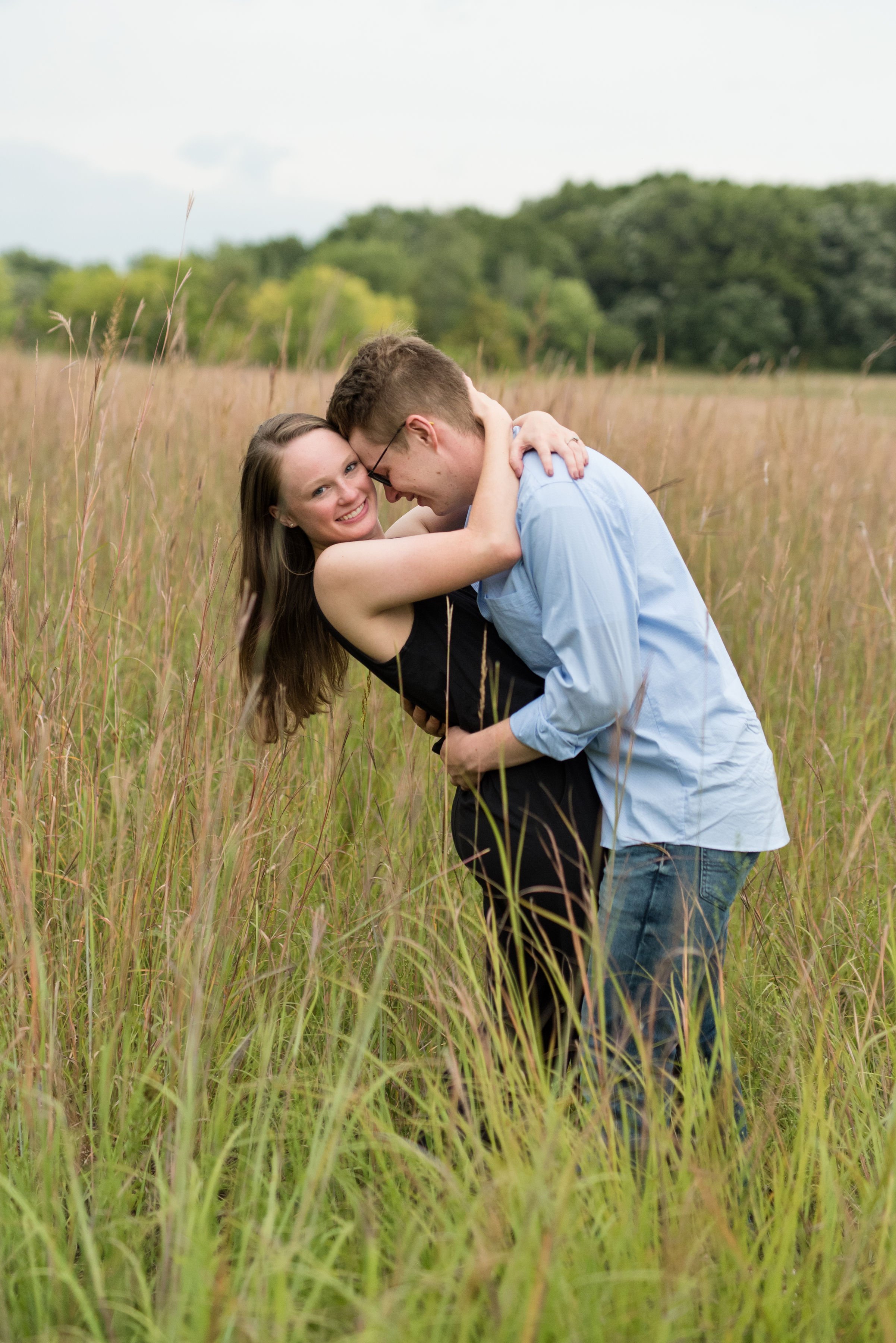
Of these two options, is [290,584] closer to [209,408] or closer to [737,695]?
[737,695]

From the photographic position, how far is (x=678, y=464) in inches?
129

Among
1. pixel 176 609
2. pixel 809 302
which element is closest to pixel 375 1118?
pixel 176 609

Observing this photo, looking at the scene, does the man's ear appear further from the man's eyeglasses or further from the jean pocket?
the jean pocket

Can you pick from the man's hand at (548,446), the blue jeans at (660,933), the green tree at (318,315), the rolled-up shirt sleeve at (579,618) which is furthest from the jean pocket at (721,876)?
the green tree at (318,315)

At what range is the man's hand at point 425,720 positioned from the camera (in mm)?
1521

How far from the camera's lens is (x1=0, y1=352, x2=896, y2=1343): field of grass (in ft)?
2.96

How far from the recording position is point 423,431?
1.38 meters

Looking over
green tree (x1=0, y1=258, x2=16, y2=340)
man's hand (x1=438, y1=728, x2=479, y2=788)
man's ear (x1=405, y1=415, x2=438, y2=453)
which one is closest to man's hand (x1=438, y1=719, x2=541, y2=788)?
man's hand (x1=438, y1=728, x2=479, y2=788)

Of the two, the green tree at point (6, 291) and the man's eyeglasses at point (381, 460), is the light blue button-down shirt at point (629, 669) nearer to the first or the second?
the man's eyeglasses at point (381, 460)

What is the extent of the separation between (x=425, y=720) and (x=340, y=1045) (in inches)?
20.6

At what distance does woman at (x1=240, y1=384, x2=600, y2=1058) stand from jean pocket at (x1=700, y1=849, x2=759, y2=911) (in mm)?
164

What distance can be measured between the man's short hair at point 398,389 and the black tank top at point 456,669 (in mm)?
271

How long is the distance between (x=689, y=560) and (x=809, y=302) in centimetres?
4982

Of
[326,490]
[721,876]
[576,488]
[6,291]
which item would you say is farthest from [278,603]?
[6,291]
